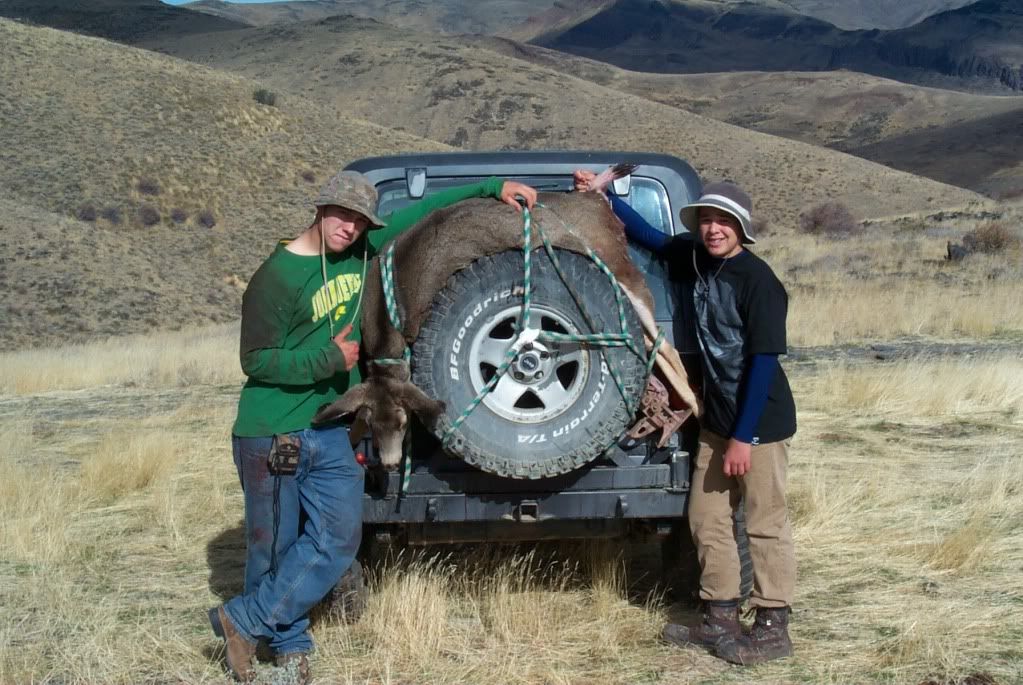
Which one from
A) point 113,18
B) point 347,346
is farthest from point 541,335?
point 113,18

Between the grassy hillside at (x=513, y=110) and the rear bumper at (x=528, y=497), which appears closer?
the rear bumper at (x=528, y=497)

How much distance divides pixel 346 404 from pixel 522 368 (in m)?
0.66

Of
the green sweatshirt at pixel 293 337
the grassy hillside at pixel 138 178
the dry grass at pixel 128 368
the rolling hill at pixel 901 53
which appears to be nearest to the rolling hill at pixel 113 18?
the grassy hillside at pixel 138 178

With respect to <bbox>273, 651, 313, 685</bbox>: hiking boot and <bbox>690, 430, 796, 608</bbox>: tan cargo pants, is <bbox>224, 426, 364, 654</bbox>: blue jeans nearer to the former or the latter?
<bbox>273, 651, 313, 685</bbox>: hiking boot

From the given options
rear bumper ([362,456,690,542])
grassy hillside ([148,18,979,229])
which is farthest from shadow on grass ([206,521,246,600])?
grassy hillside ([148,18,979,229])

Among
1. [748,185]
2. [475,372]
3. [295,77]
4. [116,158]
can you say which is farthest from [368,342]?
[295,77]

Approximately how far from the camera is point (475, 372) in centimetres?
418

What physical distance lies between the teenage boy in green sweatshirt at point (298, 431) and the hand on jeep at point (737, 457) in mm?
1217

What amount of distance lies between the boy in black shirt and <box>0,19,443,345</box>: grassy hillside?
81.8ft

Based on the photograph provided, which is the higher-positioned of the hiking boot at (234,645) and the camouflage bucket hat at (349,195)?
the camouflage bucket hat at (349,195)

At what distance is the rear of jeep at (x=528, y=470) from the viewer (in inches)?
164

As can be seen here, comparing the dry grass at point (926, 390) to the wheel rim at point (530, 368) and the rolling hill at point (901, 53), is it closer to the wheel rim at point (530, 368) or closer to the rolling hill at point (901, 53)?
the wheel rim at point (530, 368)

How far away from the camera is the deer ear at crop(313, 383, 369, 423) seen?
13.6 feet

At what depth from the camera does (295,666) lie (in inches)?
172
